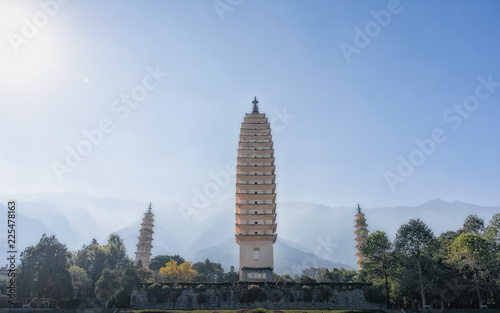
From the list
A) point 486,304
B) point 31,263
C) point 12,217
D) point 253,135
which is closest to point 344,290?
point 486,304

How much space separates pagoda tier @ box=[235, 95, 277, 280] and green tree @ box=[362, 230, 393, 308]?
12.1m

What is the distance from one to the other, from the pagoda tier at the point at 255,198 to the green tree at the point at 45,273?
20.2 m

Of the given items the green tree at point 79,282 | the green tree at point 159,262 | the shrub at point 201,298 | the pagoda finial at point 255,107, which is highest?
the pagoda finial at point 255,107

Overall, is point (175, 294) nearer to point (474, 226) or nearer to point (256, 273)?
point (256, 273)

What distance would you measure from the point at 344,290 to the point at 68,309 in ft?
94.1

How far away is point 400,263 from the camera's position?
116 feet

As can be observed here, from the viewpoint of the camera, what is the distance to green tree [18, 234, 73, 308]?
34594mm

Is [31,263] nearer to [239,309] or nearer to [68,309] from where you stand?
[68,309]

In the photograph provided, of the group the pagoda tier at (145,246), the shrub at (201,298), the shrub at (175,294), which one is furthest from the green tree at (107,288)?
the pagoda tier at (145,246)

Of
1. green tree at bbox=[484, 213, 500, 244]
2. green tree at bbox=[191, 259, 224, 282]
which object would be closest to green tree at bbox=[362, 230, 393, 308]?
green tree at bbox=[484, 213, 500, 244]

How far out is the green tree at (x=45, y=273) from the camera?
34594 millimetres

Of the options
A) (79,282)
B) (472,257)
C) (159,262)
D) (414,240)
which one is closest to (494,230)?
(472,257)

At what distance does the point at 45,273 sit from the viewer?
35.4 metres

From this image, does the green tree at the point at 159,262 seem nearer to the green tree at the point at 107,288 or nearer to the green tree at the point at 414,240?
the green tree at the point at 107,288
